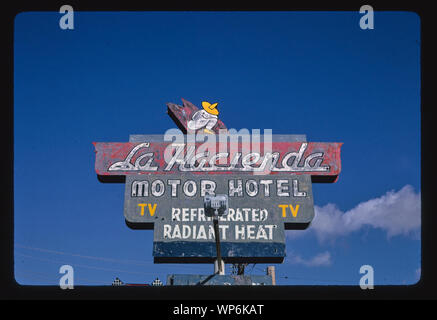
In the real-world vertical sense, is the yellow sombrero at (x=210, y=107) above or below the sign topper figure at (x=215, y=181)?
above

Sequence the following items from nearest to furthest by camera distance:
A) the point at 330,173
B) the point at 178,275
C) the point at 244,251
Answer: the point at 178,275 < the point at 244,251 < the point at 330,173

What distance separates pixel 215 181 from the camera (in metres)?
18.7

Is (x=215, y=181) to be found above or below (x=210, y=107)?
below

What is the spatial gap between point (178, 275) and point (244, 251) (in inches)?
83.6

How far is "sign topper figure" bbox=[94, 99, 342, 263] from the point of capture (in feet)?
58.0

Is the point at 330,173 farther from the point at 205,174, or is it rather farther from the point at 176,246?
the point at 176,246

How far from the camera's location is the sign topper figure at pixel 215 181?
17.7 meters

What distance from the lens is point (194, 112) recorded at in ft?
63.6

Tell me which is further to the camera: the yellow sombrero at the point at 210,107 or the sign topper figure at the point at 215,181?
the yellow sombrero at the point at 210,107

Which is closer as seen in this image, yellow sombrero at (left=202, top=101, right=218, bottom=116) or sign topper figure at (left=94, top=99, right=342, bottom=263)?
sign topper figure at (left=94, top=99, right=342, bottom=263)

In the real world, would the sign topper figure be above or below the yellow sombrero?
below

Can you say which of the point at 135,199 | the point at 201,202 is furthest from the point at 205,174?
the point at 135,199
